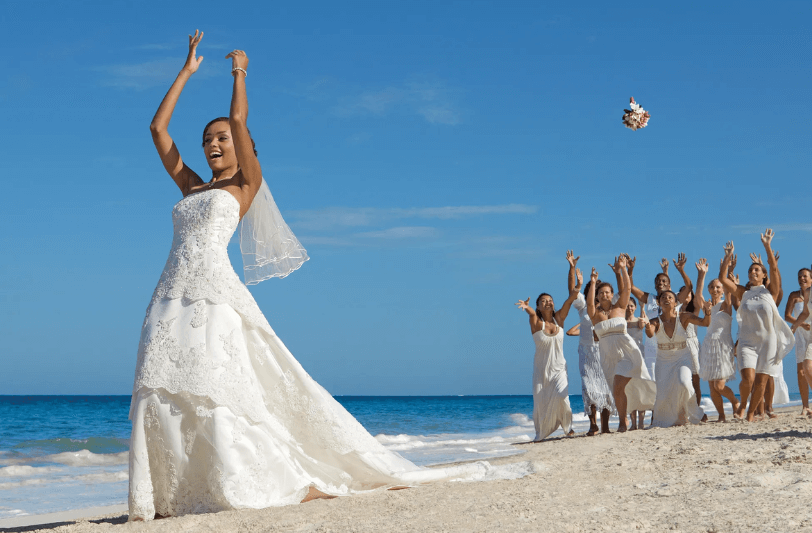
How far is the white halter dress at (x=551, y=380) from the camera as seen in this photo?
1108 cm

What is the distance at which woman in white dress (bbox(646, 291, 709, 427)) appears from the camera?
415 inches

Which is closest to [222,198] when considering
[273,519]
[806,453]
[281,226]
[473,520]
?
[281,226]

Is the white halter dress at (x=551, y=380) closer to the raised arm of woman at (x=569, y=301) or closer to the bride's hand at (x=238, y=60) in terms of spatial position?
the raised arm of woman at (x=569, y=301)

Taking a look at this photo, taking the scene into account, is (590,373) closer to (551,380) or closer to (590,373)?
(590,373)

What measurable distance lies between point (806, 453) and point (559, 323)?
5329mm

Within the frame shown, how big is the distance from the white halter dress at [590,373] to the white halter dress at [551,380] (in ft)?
0.98

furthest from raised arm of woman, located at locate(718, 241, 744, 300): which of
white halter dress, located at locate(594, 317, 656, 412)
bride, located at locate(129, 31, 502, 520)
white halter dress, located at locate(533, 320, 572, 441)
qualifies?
bride, located at locate(129, 31, 502, 520)

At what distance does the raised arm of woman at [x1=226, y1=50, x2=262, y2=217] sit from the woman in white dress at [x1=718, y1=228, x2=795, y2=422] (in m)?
7.75

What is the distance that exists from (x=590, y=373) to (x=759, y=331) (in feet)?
8.10

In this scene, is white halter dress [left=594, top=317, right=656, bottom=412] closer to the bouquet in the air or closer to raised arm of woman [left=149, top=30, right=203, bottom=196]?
the bouquet in the air

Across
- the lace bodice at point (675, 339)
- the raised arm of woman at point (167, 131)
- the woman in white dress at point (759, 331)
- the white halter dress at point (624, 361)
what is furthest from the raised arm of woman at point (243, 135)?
Answer: the woman in white dress at point (759, 331)

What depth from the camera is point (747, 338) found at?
33.1 feet

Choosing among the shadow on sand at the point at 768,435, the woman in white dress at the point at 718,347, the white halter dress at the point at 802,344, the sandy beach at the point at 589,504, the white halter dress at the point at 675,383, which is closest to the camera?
the sandy beach at the point at 589,504

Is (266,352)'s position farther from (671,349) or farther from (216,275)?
(671,349)
